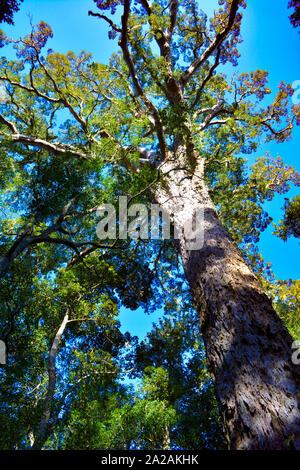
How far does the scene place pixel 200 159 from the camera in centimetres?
686

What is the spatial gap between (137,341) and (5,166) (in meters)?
8.11

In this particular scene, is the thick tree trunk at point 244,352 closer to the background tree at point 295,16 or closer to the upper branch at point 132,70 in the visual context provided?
the background tree at point 295,16

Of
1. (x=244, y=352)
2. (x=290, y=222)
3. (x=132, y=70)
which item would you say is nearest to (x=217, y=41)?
(x=132, y=70)

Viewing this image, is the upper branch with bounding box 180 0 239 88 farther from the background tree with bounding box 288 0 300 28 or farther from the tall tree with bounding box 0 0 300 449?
the background tree with bounding box 288 0 300 28

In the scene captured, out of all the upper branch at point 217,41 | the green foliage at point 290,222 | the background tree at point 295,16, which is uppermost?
the upper branch at point 217,41

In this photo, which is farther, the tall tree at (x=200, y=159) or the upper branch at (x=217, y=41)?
the upper branch at (x=217, y=41)

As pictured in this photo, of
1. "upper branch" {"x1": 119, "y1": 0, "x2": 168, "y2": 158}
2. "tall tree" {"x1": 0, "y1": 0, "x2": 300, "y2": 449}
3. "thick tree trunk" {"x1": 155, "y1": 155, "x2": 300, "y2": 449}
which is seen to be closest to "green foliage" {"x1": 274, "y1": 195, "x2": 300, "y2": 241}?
"tall tree" {"x1": 0, "y1": 0, "x2": 300, "y2": 449}

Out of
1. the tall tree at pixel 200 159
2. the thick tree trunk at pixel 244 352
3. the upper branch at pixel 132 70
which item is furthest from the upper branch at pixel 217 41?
the thick tree trunk at pixel 244 352

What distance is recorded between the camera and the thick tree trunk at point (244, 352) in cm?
Result: 177

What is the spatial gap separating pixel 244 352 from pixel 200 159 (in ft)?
18.4

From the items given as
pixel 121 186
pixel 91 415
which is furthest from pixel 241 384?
pixel 121 186

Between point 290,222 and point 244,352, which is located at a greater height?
point 290,222

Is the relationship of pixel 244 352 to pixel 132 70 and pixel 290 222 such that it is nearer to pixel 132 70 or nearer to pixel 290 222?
pixel 132 70

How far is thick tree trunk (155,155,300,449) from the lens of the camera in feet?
5.81
